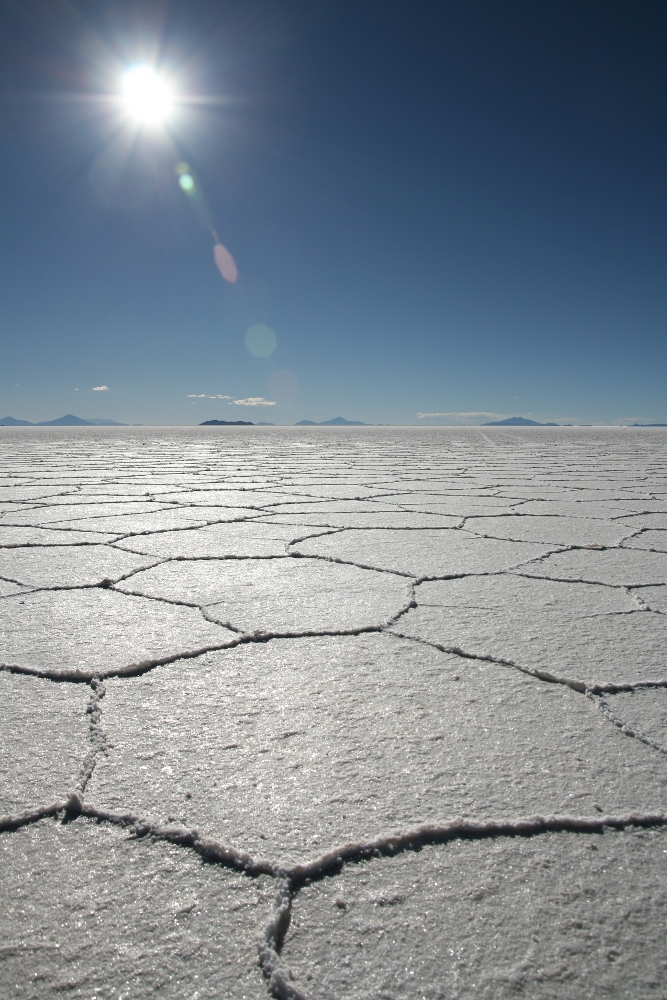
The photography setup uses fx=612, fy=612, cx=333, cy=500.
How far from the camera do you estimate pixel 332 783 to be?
24.6 inches

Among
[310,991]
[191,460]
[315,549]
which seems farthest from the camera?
[191,460]

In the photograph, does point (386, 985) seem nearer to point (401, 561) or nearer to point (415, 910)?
point (415, 910)

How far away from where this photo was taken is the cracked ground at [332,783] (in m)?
0.44

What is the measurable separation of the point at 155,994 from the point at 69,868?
5.6 inches

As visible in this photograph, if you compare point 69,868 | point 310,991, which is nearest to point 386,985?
point 310,991

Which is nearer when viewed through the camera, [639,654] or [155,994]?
[155,994]

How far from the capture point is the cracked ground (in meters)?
0.44

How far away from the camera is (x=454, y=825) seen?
1.85 ft

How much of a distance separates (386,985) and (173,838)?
0.22m

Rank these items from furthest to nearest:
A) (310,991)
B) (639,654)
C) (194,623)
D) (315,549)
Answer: (315,549)
(194,623)
(639,654)
(310,991)

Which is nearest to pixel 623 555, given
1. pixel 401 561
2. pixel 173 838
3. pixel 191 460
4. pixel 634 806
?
pixel 401 561

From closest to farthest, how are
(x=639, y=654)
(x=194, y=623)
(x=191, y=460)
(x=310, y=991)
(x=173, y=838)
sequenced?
(x=310, y=991), (x=173, y=838), (x=639, y=654), (x=194, y=623), (x=191, y=460)

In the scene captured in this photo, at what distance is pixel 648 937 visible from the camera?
0.46 meters

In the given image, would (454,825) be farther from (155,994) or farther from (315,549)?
(315,549)
